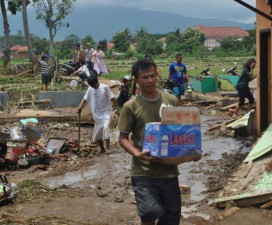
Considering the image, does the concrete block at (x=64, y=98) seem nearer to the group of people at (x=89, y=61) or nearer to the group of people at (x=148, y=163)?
the group of people at (x=89, y=61)

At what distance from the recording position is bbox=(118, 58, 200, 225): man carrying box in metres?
4.11

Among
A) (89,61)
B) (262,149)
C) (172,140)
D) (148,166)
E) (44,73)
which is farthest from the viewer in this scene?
(89,61)

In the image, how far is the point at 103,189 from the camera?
7.50 metres

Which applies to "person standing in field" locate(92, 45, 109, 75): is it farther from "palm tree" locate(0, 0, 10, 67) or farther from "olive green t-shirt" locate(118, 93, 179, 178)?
"olive green t-shirt" locate(118, 93, 179, 178)

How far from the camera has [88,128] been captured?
45.0 feet

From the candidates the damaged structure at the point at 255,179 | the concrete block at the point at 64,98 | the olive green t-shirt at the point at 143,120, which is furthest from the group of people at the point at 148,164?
the concrete block at the point at 64,98

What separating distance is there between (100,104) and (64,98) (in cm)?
783

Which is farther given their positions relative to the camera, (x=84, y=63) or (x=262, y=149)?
(x=84, y=63)

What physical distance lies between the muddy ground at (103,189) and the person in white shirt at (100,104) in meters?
0.45

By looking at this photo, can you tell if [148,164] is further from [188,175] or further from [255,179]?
[188,175]

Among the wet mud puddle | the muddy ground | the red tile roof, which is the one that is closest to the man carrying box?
the muddy ground

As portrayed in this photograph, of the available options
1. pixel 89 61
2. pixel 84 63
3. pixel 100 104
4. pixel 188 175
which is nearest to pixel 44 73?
pixel 89 61

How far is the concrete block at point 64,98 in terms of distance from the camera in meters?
17.4

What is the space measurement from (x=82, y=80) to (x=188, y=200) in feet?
46.5
